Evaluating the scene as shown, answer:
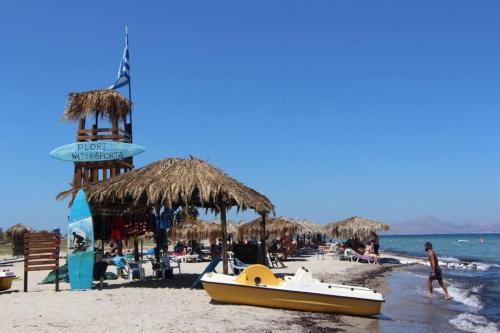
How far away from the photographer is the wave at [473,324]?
9.38m

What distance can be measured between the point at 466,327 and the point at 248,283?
4.14m

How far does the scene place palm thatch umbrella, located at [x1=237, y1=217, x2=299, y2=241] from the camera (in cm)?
2642

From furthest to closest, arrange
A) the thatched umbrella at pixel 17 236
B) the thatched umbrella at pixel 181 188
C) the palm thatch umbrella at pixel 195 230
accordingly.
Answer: the thatched umbrella at pixel 17 236
the palm thatch umbrella at pixel 195 230
the thatched umbrella at pixel 181 188

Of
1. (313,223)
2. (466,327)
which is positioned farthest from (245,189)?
(313,223)

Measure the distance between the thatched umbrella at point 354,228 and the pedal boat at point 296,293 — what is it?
18.5 m

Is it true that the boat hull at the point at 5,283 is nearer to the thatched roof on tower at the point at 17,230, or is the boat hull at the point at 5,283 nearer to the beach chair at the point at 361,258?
the beach chair at the point at 361,258

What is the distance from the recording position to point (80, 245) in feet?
38.3

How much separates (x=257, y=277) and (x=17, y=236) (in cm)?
2632

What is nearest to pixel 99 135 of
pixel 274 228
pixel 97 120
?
pixel 97 120

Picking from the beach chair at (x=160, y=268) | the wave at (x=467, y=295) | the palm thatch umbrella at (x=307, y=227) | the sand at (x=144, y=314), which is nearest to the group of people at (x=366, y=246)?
the palm thatch umbrella at (x=307, y=227)

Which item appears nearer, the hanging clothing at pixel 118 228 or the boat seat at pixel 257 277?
the boat seat at pixel 257 277

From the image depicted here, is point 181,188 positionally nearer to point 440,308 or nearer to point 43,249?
point 43,249

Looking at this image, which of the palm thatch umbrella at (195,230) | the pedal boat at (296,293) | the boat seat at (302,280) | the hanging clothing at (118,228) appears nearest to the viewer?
the pedal boat at (296,293)

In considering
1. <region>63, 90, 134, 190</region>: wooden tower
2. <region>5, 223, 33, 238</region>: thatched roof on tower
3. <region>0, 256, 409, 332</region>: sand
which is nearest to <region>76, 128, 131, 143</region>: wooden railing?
<region>63, 90, 134, 190</region>: wooden tower
